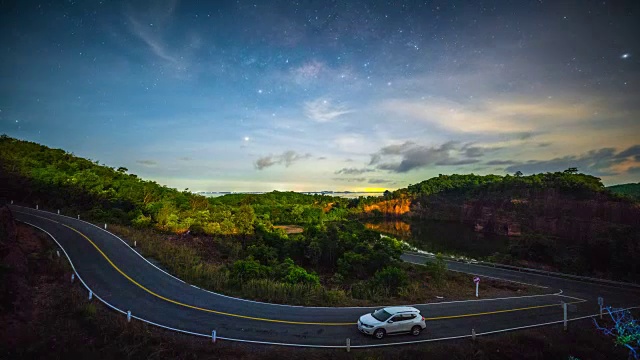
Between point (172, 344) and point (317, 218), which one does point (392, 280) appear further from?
point (317, 218)

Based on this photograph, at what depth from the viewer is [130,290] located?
21.9 m

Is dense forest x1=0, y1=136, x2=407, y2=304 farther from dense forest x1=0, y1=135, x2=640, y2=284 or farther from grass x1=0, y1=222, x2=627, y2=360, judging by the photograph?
grass x1=0, y1=222, x2=627, y2=360

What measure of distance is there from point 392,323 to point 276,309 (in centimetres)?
747

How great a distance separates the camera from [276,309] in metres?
19.5

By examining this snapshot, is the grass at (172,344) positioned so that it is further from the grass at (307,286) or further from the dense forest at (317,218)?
the dense forest at (317,218)

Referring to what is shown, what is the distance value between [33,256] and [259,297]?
67.3 feet

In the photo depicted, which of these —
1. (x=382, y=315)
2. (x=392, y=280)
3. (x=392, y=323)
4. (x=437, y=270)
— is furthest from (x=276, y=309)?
(x=437, y=270)

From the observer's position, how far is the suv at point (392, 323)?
15.7 meters

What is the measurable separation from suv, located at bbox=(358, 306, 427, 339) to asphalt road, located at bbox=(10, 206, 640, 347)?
373 millimetres

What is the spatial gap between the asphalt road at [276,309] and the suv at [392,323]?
1.22ft

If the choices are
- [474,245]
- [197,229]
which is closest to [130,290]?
[197,229]

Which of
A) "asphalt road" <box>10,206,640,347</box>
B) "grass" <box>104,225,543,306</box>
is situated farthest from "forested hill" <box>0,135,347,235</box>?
"asphalt road" <box>10,206,640,347</box>

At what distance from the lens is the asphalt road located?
16328mm

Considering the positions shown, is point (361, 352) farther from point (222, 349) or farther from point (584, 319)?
point (584, 319)
